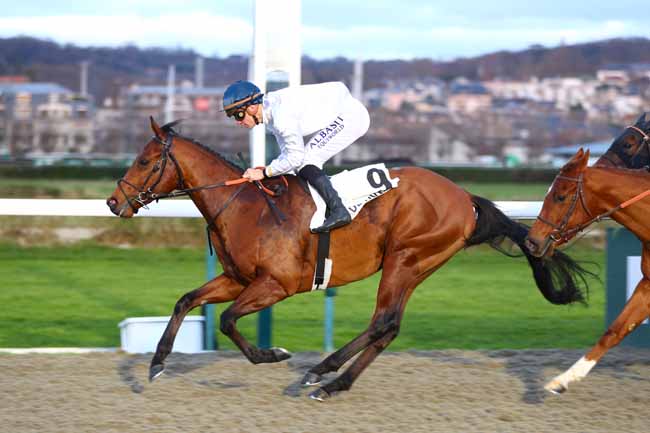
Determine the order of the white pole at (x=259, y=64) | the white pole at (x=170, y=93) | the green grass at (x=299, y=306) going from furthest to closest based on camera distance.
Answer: the white pole at (x=170, y=93) < the green grass at (x=299, y=306) < the white pole at (x=259, y=64)

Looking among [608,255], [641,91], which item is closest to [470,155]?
[641,91]

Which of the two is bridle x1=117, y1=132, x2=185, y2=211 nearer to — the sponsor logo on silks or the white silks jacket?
the white silks jacket

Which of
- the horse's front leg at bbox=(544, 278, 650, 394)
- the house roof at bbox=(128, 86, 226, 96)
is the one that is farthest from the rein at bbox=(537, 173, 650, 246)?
the house roof at bbox=(128, 86, 226, 96)

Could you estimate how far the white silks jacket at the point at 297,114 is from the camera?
4.64 metres

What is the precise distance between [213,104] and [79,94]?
5.65 metres

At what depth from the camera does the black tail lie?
502 cm

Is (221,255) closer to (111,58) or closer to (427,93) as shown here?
(111,58)

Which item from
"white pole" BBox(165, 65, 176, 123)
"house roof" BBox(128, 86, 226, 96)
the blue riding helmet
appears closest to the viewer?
the blue riding helmet

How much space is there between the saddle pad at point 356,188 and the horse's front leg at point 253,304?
0.36 metres

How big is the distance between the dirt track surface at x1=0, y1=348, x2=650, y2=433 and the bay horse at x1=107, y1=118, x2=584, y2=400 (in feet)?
0.73

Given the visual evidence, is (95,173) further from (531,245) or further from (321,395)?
(531,245)

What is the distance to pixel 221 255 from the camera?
4801 millimetres

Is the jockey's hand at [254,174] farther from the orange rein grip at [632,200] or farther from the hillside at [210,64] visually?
the hillside at [210,64]

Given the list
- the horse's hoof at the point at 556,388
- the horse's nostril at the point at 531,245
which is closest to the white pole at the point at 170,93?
the horse's nostril at the point at 531,245
